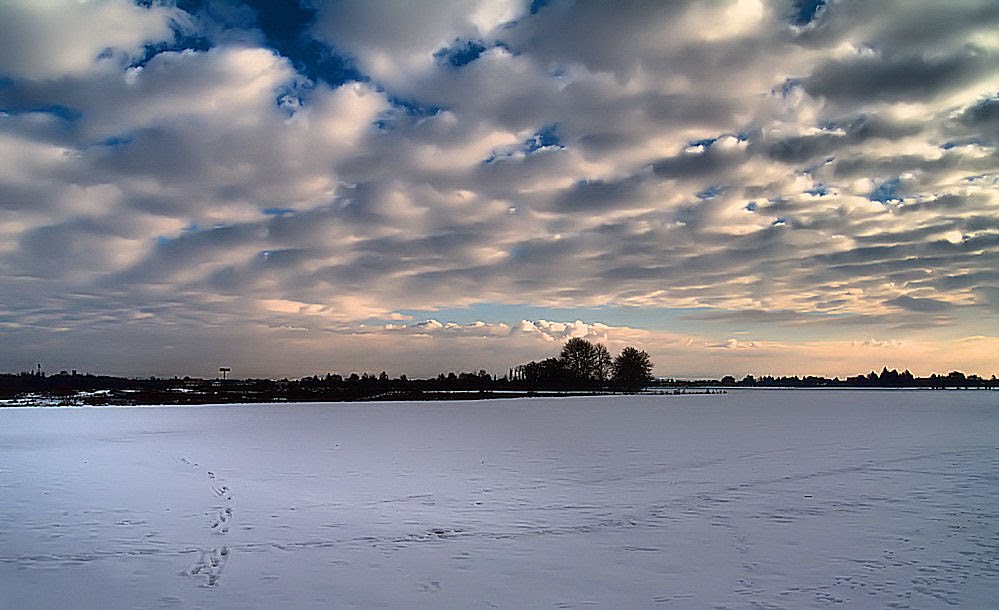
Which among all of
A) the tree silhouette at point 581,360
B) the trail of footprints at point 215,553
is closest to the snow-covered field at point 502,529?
the trail of footprints at point 215,553

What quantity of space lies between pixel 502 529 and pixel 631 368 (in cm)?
14852

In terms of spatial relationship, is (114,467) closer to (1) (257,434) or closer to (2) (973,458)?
(1) (257,434)

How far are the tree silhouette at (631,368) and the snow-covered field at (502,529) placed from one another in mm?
133785

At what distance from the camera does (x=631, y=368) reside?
519ft

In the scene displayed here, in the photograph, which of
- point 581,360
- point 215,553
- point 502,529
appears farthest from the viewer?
point 581,360

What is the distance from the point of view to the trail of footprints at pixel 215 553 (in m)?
9.65

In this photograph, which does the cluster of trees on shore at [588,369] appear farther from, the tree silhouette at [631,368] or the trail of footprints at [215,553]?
the trail of footprints at [215,553]

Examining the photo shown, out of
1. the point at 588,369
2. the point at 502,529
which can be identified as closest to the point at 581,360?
the point at 588,369

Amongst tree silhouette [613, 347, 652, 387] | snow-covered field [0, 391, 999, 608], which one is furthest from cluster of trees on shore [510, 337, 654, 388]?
snow-covered field [0, 391, 999, 608]

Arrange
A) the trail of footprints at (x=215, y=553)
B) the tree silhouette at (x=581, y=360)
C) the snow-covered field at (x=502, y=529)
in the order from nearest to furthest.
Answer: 1. the snow-covered field at (x=502, y=529)
2. the trail of footprints at (x=215, y=553)
3. the tree silhouette at (x=581, y=360)

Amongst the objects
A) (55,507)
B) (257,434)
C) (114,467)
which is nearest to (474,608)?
(55,507)

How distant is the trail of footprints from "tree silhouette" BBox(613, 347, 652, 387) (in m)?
146

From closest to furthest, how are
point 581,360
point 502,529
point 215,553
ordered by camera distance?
1. point 215,553
2. point 502,529
3. point 581,360

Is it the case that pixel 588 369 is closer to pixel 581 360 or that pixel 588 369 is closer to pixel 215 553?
pixel 581 360
